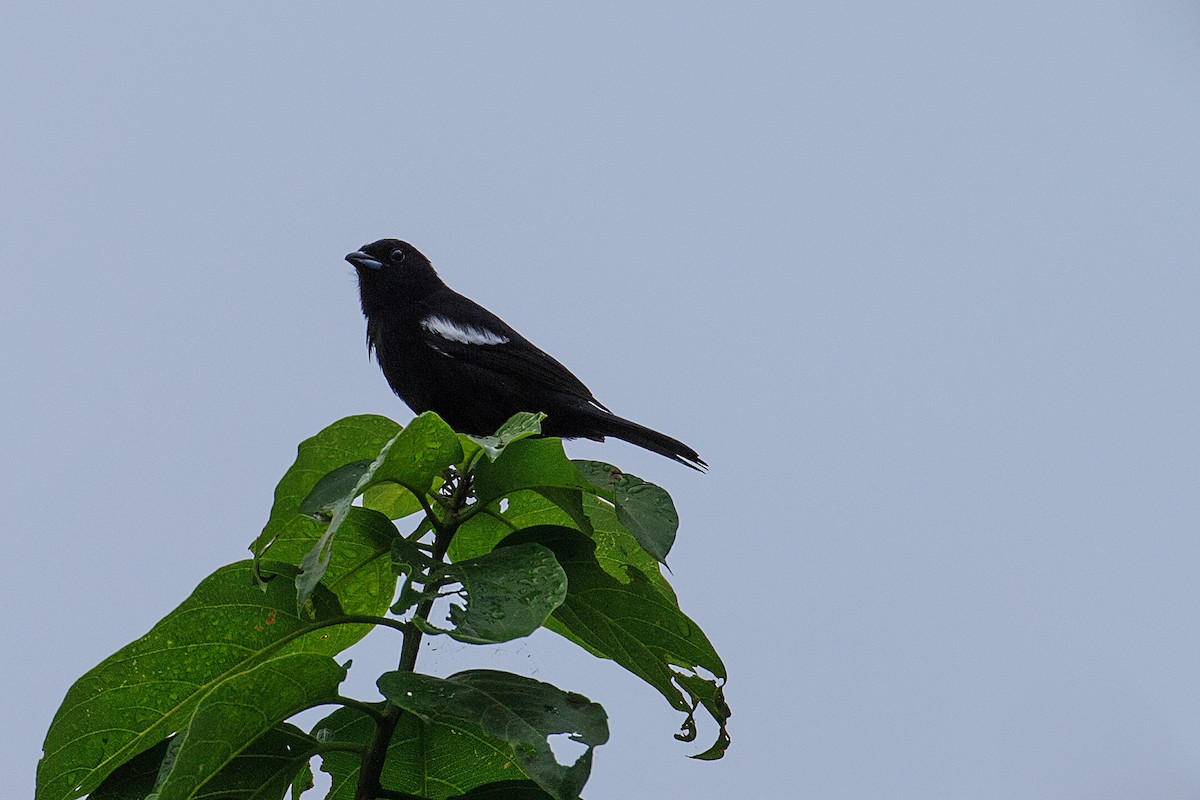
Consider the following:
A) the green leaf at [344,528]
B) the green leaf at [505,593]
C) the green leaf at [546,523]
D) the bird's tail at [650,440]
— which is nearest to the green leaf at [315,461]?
the green leaf at [344,528]

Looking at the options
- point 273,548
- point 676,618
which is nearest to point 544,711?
point 676,618

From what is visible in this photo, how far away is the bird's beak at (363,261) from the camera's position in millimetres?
4867

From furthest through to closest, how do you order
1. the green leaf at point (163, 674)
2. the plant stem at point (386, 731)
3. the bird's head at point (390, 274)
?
the bird's head at point (390, 274), the green leaf at point (163, 674), the plant stem at point (386, 731)

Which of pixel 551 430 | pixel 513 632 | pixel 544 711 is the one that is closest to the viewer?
pixel 513 632

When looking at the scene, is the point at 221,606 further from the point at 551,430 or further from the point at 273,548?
the point at 551,430

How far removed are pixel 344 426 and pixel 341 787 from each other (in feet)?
1.96

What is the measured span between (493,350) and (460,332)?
0.16m

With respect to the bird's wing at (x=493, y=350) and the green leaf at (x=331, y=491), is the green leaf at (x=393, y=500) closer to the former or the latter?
the green leaf at (x=331, y=491)

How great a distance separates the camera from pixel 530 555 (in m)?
1.69

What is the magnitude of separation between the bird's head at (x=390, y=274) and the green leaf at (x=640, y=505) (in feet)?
9.70

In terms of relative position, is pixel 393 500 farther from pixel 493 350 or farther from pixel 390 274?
pixel 390 274

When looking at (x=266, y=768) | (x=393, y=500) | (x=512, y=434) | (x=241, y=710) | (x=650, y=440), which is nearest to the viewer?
(x=241, y=710)

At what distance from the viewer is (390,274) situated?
4.84 metres

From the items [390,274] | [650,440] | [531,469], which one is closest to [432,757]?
[531,469]
